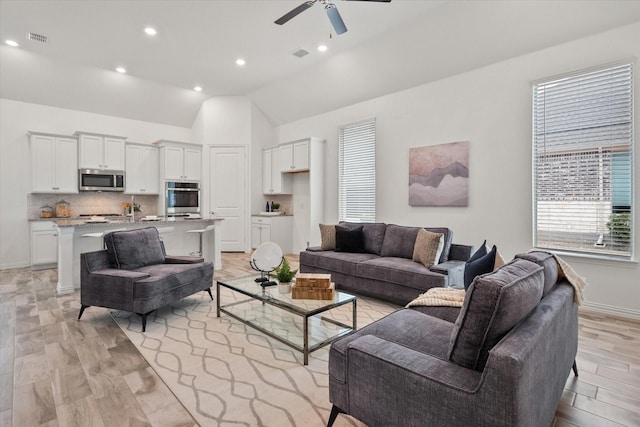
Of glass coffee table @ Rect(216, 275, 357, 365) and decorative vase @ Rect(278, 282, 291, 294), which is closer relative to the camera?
glass coffee table @ Rect(216, 275, 357, 365)

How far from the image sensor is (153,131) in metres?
7.67

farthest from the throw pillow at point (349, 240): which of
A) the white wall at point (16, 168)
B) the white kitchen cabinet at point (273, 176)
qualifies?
the white wall at point (16, 168)

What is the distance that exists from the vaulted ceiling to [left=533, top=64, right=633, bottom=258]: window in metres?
0.61

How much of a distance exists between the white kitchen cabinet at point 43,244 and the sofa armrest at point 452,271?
6.42 m

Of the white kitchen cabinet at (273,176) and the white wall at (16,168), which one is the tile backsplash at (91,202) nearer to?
the white wall at (16,168)

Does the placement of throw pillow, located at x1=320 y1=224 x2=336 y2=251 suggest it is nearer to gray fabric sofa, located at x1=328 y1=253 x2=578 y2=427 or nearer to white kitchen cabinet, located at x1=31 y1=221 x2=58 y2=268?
gray fabric sofa, located at x1=328 y1=253 x2=578 y2=427

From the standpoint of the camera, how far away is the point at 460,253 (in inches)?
157

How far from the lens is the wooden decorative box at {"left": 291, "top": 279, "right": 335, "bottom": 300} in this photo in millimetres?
2734

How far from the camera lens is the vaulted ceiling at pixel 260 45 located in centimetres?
388

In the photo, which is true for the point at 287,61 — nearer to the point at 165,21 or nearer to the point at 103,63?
the point at 165,21

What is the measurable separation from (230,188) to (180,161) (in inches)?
49.1

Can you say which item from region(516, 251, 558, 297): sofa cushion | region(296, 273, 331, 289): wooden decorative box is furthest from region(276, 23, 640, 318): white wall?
region(296, 273, 331, 289): wooden decorative box

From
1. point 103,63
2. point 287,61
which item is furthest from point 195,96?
point 287,61

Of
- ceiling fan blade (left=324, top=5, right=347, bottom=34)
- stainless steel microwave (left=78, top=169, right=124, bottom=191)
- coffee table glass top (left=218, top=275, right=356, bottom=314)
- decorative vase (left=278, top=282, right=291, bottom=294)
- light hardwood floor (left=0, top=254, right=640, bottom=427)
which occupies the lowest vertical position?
light hardwood floor (left=0, top=254, right=640, bottom=427)
